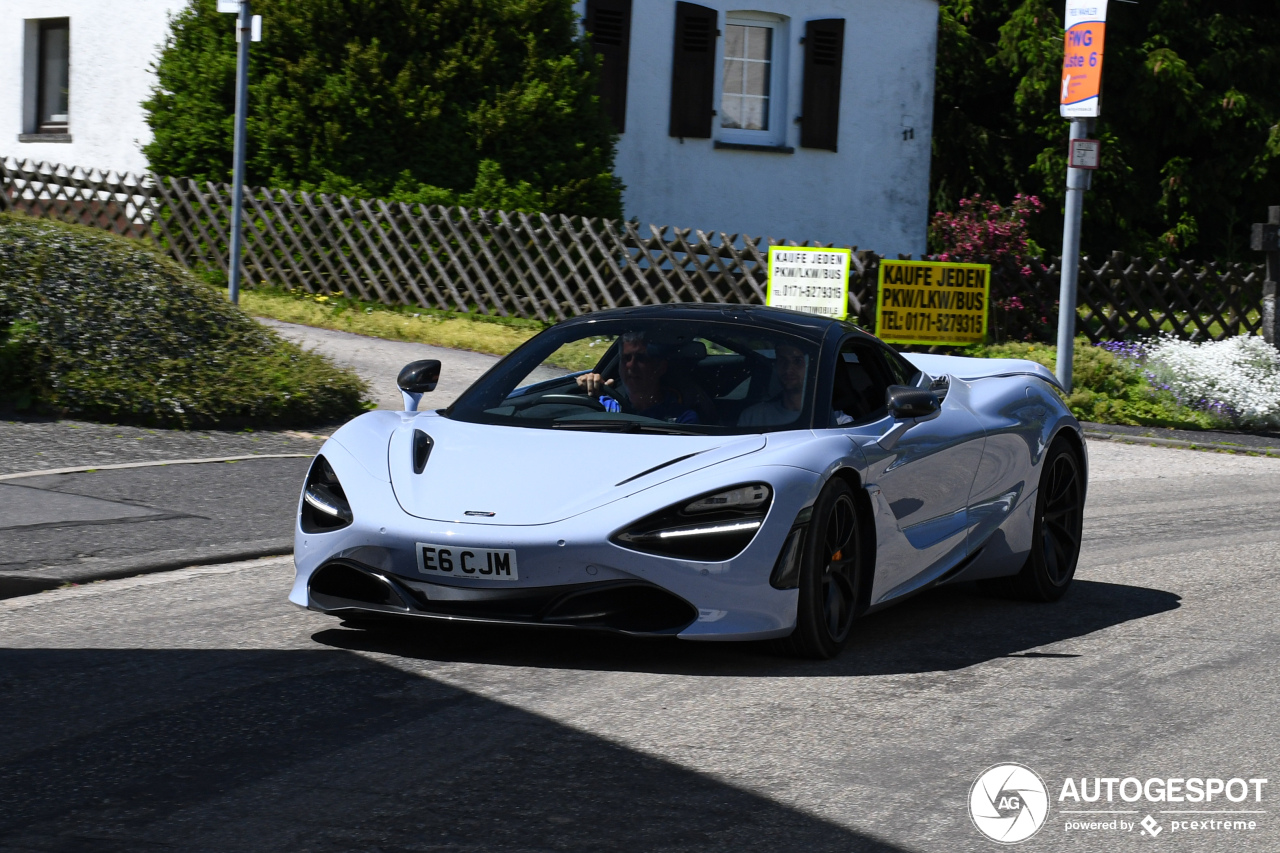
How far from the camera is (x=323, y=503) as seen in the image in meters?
5.92

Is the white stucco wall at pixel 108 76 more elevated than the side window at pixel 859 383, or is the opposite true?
the white stucco wall at pixel 108 76

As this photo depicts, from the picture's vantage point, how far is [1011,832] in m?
4.26

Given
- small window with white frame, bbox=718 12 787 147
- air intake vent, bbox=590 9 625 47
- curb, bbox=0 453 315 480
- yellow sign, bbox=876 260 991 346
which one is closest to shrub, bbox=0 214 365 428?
curb, bbox=0 453 315 480

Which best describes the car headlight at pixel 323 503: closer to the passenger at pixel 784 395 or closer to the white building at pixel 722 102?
the passenger at pixel 784 395

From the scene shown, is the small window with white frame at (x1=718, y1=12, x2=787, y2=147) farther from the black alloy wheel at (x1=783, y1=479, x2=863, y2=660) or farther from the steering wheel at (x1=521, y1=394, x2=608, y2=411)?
the black alloy wheel at (x1=783, y1=479, x2=863, y2=660)

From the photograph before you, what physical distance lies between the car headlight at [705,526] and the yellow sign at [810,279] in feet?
34.2

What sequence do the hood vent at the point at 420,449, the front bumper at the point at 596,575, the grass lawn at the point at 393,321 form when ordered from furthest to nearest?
the grass lawn at the point at 393,321 → the hood vent at the point at 420,449 → the front bumper at the point at 596,575

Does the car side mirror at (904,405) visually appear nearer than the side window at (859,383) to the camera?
Yes

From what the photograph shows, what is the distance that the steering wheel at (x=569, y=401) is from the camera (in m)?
6.57

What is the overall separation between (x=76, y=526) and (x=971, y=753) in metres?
4.58

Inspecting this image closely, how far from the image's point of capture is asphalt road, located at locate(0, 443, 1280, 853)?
13.6ft

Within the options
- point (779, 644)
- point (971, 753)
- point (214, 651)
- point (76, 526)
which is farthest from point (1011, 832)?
point (76, 526)

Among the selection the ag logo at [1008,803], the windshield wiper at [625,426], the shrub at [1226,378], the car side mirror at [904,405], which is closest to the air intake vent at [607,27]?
the shrub at [1226,378]

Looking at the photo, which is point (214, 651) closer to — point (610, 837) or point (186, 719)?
point (186, 719)
